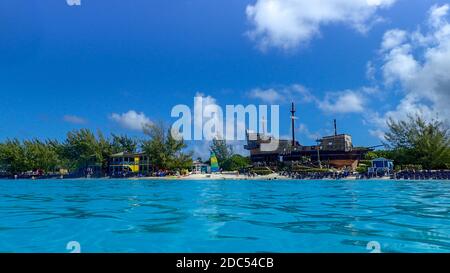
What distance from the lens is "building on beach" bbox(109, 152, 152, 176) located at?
218ft

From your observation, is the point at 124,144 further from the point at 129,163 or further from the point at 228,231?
the point at 228,231

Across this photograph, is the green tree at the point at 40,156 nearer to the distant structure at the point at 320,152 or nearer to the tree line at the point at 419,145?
the distant structure at the point at 320,152

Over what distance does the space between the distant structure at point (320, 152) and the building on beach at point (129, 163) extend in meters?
19.7

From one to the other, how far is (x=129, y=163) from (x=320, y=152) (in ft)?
110

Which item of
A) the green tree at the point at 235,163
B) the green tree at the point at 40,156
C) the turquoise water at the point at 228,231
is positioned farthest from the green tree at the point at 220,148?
the turquoise water at the point at 228,231

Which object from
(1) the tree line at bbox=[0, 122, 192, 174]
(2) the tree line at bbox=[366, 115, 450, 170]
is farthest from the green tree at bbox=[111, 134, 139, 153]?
(2) the tree line at bbox=[366, 115, 450, 170]

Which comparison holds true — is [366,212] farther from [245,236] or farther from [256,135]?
[256,135]

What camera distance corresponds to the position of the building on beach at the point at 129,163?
66400 millimetres

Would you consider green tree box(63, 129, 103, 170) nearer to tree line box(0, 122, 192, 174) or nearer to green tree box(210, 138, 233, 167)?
tree line box(0, 122, 192, 174)

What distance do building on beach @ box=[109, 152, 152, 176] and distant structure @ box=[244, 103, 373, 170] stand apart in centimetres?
1966

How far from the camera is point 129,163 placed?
221 ft

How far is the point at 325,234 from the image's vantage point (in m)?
7.20
